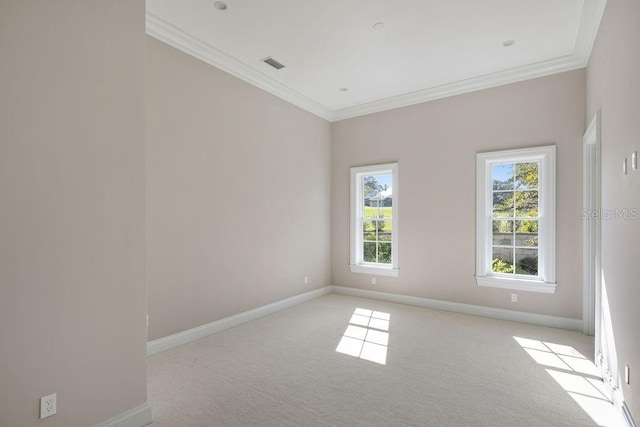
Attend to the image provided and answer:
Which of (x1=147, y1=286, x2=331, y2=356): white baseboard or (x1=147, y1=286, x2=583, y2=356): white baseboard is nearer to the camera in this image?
(x1=147, y1=286, x2=331, y2=356): white baseboard

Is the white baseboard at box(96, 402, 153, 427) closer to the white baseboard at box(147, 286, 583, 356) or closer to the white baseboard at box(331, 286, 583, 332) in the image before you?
the white baseboard at box(147, 286, 583, 356)

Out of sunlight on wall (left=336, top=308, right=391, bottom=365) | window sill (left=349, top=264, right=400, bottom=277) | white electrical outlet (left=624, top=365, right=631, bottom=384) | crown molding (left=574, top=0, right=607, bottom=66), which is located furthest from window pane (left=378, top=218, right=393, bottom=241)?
white electrical outlet (left=624, top=365, right=631, bottom=384)

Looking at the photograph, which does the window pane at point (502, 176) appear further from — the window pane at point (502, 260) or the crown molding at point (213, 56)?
the crown molding at point (213, 56)

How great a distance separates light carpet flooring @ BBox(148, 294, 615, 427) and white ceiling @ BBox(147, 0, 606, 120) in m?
3.23

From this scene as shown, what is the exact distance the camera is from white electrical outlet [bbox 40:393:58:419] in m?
1.78

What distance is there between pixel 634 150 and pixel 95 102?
332cm

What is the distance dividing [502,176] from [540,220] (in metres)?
0.76

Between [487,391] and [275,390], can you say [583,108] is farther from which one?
[275,390]

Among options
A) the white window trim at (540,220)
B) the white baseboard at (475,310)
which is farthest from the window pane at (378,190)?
the white baseboard at (475,310)

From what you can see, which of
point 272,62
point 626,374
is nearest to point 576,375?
point 626,374

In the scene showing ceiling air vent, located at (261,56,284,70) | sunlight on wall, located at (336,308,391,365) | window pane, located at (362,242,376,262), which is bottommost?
sunlight on wall, located at (336,308,391,365)

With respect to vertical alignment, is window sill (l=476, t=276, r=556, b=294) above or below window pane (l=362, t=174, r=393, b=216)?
below

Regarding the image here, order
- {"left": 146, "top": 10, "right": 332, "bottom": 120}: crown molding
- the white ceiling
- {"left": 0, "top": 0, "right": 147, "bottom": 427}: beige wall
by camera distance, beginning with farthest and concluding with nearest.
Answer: {"left": 146, "top": 10, "right": 332, "bottom": 120}: crown molding < the white ceiling < {"left": 0, "top": 0, "right": 147, "bottom": 427}: beige wall

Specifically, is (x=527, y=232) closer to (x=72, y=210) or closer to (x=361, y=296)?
(x=361, y=296)
